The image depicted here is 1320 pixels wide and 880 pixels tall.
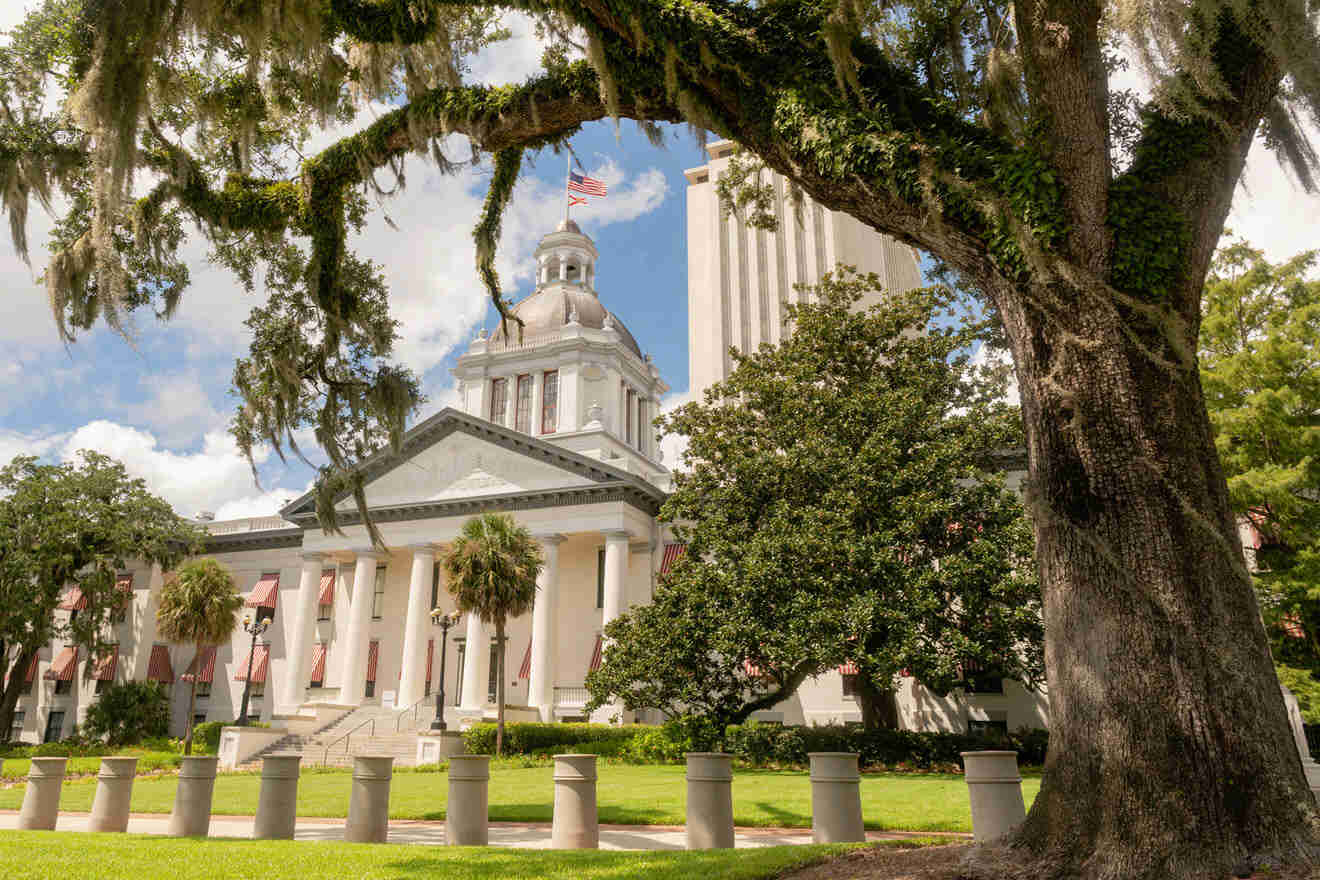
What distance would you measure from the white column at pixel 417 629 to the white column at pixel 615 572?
7386 mm

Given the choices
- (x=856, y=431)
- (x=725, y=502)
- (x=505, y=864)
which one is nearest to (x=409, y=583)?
(x=725, y=502)

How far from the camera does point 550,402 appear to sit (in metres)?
49.0

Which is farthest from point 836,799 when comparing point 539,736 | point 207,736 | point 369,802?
point 207,736

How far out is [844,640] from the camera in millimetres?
21109

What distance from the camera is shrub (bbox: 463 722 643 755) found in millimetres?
27609

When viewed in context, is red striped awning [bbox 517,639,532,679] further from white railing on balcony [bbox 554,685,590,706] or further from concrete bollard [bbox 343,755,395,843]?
concrete bollard [bbox 343,755,395,843]

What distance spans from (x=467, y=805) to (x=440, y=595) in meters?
30.2

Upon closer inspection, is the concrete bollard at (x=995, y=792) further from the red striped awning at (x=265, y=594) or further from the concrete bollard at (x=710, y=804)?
the red striped awning at (x=265, y=594)

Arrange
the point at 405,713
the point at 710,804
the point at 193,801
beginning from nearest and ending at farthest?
the point at 710,804
the point at 193,801
the point at 405,713

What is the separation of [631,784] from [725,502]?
9.24m

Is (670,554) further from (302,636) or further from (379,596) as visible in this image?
(302,636)

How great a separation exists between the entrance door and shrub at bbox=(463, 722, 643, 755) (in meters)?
23.1

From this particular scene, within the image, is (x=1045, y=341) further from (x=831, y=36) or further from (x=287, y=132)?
(x=287, y=132)

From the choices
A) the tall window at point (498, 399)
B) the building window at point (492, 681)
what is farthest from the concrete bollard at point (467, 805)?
the tall window at point (498, 399)
